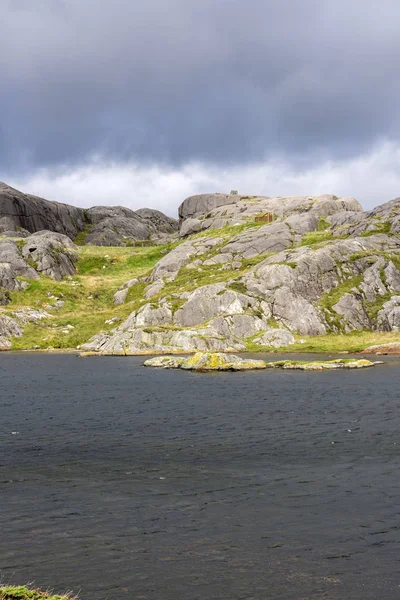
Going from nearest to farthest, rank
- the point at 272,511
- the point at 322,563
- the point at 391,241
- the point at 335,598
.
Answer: the point at 335,598 → the point at 322,563 → the point at 272,511 → the point at 391,241

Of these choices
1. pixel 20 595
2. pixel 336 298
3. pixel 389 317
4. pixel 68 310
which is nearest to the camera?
pixel 20 595

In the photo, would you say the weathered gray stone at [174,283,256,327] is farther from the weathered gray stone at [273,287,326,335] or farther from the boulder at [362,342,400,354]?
the boulder at [362,342,400,354]

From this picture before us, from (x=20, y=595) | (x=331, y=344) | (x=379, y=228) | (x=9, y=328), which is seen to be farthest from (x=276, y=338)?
(x=20, y=595)

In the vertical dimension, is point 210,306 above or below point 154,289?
below

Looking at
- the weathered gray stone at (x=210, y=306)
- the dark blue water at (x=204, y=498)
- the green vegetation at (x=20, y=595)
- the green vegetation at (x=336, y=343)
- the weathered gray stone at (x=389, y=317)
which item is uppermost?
the weathered gray stone at (x=210, y=306)

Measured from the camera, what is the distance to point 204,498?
27844 millimetres

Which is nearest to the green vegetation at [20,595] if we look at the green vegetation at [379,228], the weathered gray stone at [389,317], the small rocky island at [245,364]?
the small rocky island at [245,364]

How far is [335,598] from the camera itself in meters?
17.5

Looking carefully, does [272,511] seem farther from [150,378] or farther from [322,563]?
[150,378]

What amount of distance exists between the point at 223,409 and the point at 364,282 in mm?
101566

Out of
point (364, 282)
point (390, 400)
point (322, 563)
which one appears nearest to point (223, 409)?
point (390, 400)

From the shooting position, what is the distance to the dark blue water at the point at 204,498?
62.7ft

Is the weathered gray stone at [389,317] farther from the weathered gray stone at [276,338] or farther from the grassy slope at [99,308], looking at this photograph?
the weathered gray stone at [276,338]

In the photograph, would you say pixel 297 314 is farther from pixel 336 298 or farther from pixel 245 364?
pixel 245 364
